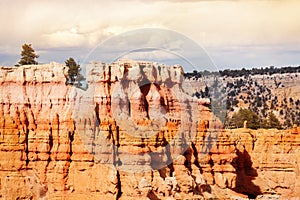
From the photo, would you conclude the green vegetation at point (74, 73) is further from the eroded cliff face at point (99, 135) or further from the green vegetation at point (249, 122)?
the green vegetation at point (249, 122)

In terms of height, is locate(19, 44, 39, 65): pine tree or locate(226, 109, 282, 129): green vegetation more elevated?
locate(19, 44, 39, 65): pine tree

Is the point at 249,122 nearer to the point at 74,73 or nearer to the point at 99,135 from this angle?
the point at 74,73

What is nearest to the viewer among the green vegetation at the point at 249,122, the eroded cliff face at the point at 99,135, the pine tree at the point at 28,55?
the eroded cliff face at the point at 99,135

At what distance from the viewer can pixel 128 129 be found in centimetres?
4947

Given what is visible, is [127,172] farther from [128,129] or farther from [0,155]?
[0,155]

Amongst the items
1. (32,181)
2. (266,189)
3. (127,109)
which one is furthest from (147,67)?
(266,189)

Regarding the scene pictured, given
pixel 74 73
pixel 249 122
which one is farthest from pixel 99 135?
pixel 249 122

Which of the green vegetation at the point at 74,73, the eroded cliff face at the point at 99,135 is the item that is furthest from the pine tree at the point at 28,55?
the eroded cliff face at the point at 99,135

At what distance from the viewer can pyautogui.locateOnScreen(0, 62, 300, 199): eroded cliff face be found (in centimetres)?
4912

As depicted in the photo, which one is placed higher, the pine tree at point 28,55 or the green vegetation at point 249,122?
the pine tree at point 28,55

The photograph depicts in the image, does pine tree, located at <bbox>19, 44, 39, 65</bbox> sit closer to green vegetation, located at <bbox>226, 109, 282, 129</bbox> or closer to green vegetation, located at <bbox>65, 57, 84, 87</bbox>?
green vegetation, located at <bbox>65, 57, 84, 87</bbox>

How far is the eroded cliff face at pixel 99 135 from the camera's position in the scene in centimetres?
4912

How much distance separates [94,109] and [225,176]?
12820 mm

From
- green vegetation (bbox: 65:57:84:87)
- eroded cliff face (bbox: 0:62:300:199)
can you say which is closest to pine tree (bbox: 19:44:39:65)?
green vegetation (bbox: 65:57:84:87)
